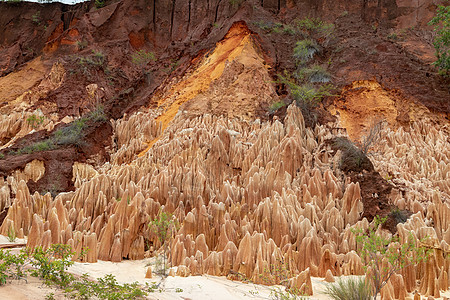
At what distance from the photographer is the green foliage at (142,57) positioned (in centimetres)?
2027

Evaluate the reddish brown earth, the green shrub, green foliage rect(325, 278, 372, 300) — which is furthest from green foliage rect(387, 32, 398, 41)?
the green shrub

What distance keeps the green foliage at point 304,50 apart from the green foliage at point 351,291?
10256mm

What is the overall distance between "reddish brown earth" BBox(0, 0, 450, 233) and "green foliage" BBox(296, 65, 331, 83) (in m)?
0.45

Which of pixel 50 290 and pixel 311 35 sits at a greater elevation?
pixel 311 35

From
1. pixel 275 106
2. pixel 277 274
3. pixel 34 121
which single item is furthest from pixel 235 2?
pixel 277 274

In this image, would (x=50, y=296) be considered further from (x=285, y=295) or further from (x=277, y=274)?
(x=277, y=274)

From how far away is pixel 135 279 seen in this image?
6312mm

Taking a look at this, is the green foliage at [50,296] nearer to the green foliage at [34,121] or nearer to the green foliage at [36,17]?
the green foliage at [34,121]

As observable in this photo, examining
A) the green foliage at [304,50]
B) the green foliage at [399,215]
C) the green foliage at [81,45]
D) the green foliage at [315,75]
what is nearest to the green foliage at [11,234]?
the green foliage at [399,215]

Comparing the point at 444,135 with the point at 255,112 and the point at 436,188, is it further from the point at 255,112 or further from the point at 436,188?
the point at 255,112

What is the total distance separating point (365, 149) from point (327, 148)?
3.17ft

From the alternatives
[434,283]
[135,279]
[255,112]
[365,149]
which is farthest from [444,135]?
[135,279]

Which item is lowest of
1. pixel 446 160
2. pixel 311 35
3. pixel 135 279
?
pixel 135 279

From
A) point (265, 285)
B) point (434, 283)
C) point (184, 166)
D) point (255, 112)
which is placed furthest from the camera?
point (255, 112)
